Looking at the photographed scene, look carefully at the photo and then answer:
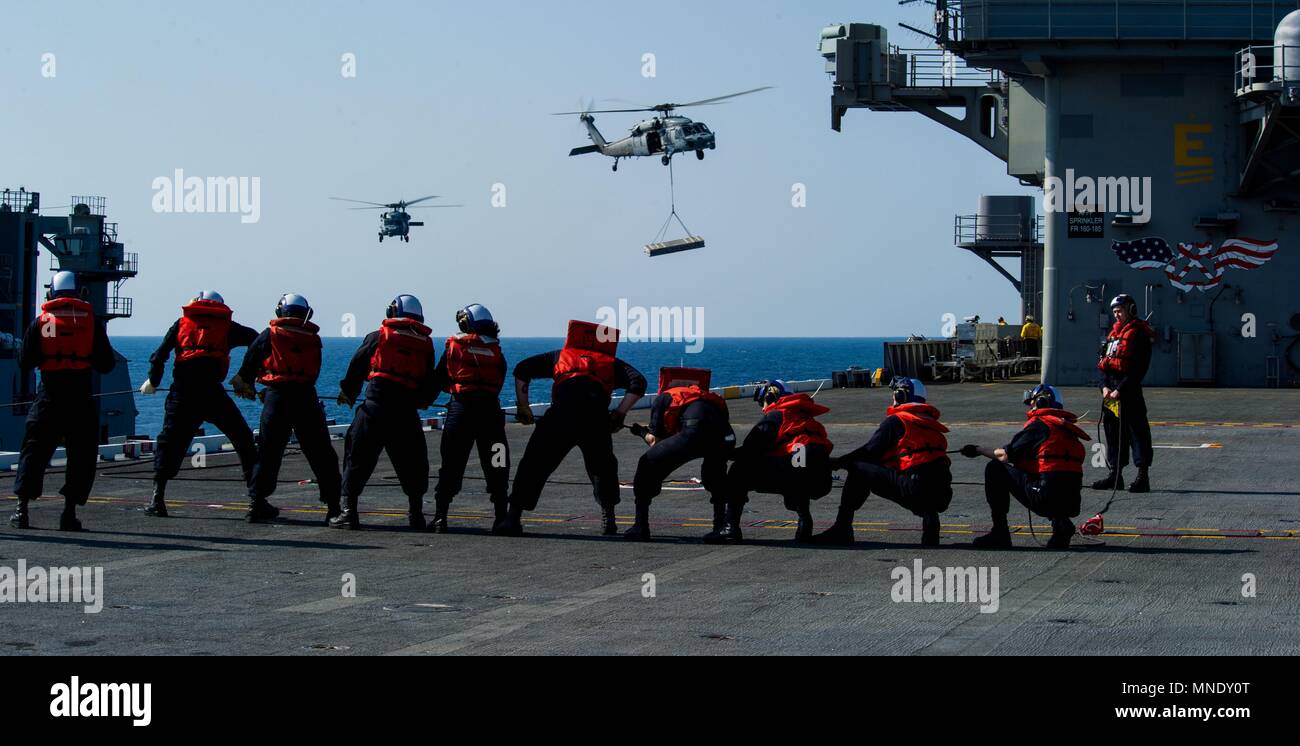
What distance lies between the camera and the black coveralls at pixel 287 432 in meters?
14.6

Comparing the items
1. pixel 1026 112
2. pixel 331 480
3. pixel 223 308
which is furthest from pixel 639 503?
pixel 1026 112

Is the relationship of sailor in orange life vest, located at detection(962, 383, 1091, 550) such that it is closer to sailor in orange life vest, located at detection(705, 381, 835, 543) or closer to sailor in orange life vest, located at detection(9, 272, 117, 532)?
sailor in orange life vest, located at detection(705, 381, 835, 543)

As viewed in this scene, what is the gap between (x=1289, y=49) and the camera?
35.4m

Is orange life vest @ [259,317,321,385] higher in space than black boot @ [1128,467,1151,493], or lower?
higher

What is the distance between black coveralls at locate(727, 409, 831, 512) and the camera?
43.5ft

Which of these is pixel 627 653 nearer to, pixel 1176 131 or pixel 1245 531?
pixel 1245 531

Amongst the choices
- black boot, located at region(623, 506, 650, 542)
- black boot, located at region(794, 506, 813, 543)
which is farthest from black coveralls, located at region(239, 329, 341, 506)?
black boot, located at region(794, 506, 813, 543)

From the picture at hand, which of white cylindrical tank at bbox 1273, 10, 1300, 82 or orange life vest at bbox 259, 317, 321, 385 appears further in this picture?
white cylindrical tank at bbox 1273, 10, 1300, 82

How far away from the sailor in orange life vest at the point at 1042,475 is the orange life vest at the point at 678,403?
2.37 meters

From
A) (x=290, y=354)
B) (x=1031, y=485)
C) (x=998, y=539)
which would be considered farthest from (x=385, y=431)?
(x=1031, y=485)

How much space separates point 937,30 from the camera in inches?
1554

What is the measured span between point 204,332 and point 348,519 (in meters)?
2.62

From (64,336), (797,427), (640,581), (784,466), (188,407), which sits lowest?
(640,581)

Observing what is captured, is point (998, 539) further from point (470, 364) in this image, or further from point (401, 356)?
point (401, 356)
